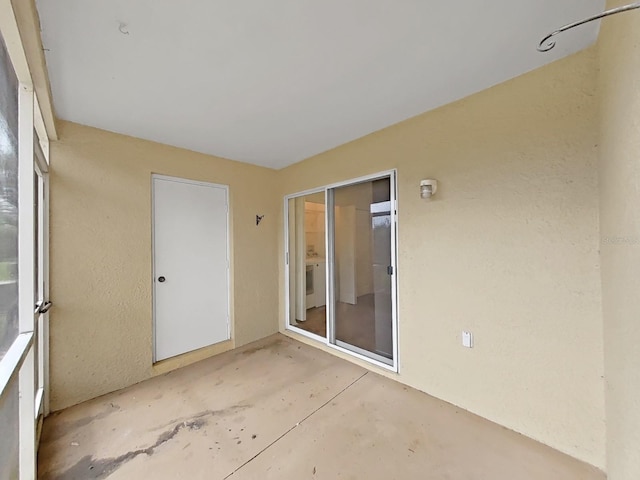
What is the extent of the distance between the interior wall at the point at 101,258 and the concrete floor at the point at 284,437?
0.85 ft

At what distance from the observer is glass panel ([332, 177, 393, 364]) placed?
8.28ft

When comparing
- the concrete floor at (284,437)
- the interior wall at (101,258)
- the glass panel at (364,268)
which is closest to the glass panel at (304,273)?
the glass panel at (364,268)

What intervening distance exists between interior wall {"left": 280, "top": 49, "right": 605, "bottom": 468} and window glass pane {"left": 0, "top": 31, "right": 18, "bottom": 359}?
2.51 meters

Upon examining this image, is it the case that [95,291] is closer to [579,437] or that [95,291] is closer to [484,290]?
[484,290]

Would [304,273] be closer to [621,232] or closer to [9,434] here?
[9,434]

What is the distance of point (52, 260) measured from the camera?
2076 mm

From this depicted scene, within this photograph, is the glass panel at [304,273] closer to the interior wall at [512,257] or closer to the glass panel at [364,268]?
the glass panel at [364,268]

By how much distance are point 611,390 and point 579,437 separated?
480mm

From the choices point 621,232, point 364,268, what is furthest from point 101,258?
point 621,232

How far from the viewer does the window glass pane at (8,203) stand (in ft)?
3.80

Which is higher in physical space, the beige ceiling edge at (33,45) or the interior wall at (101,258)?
the beige ceiling edge at (33,45)

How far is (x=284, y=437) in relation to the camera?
173 centimetres

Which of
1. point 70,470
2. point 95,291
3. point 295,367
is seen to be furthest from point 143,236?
point 295,367

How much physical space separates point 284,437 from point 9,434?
56.0 inches
